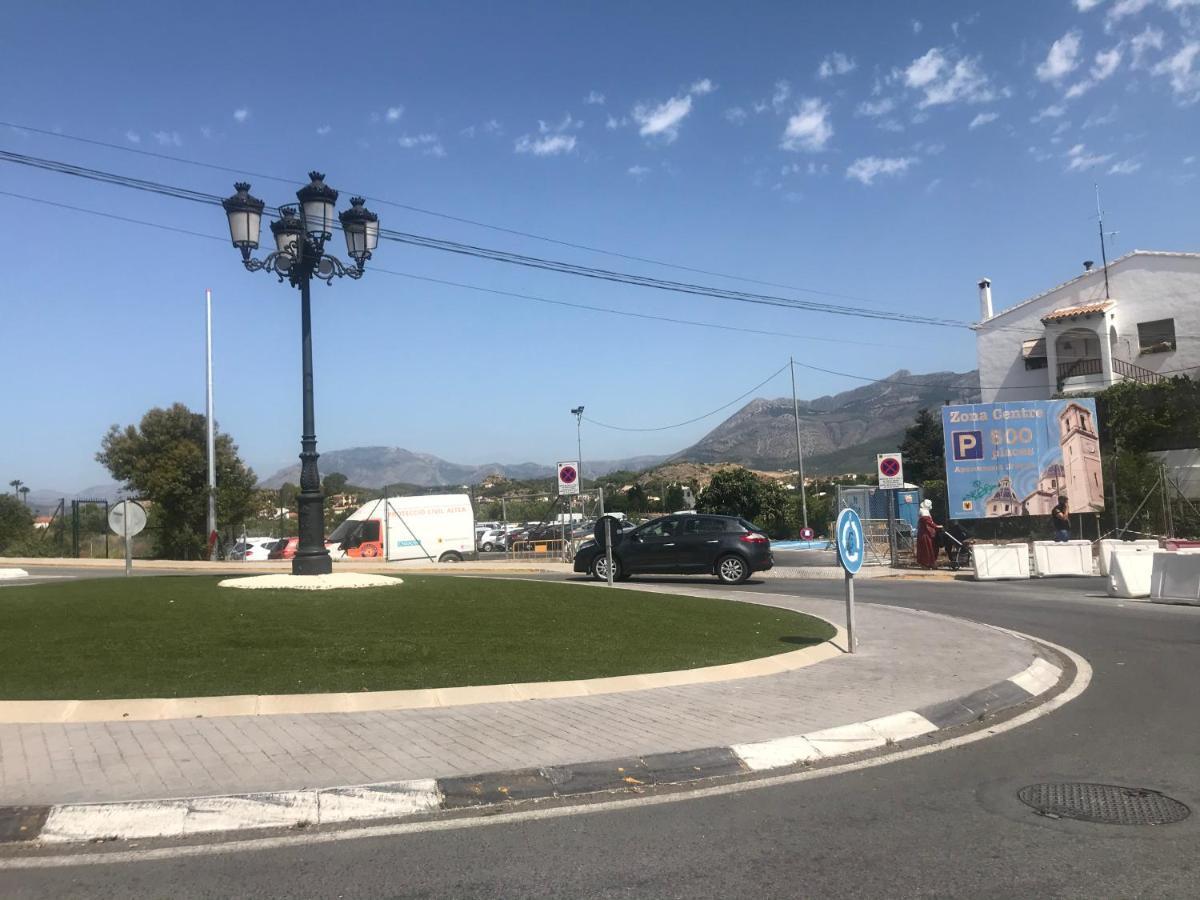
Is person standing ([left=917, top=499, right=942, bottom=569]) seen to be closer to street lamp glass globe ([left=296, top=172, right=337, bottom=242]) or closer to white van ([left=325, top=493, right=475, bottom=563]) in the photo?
white van ([left=325, top=493, right=475, bottom=563])

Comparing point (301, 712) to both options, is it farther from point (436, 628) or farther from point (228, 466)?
point (228, 466)

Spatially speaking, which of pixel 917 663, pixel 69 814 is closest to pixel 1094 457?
pixel 917 663

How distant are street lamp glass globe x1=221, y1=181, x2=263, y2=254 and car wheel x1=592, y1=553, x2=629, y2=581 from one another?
1078cm

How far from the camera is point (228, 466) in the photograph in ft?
126

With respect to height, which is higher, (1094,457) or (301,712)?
(1094,457)

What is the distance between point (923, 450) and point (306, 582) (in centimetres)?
5675

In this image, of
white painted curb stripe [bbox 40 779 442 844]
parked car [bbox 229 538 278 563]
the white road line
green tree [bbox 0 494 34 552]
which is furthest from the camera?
green tree [bbox 0 494 34 552]

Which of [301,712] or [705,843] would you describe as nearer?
[705,843]

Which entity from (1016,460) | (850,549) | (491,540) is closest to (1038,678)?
(850,549)

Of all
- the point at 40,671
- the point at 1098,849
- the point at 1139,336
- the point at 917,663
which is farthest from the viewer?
the point at 1139,336

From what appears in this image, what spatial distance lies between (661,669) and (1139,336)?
149ft

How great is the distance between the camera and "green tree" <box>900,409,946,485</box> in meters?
61.4

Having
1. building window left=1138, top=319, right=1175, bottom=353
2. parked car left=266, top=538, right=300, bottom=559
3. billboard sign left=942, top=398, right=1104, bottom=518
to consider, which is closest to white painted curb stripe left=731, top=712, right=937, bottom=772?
billboard sign left=942, top=398, right=1104, bottom=518

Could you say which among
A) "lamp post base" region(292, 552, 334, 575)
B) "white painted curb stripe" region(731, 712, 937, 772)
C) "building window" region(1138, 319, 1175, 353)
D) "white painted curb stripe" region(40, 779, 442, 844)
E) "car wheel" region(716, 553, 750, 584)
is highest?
"building window" region(1138, 319, 1175, 353)
